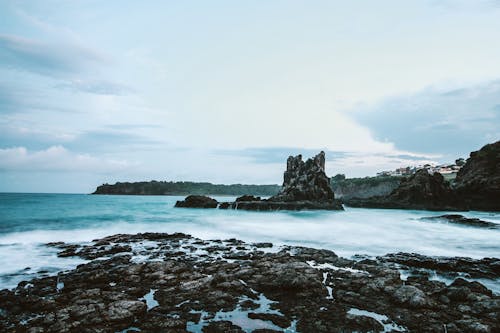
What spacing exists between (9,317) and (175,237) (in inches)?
653

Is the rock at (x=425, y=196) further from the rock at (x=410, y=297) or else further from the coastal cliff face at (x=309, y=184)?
the rock at (x=410, y=297)

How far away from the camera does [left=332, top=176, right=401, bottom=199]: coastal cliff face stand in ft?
369

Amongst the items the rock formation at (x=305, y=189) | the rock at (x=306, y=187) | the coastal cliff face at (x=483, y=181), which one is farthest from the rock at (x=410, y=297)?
the coastal cliff face at (x=483, y=181)

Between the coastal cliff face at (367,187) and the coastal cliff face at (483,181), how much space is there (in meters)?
49.5

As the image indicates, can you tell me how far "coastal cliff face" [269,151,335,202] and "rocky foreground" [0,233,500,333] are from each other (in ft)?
169

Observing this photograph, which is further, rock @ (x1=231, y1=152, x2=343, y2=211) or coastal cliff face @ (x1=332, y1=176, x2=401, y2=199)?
coastal cliff face @ (x1=332, y1=176, x2=401, y2=199)

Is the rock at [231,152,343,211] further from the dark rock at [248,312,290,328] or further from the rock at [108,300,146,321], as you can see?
the dark rock at [248,312,290,328]

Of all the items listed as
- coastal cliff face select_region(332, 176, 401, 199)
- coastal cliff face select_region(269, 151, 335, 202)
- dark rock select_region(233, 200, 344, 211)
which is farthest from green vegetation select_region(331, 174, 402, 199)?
dark rock select_region(233, 200, 344, 211)

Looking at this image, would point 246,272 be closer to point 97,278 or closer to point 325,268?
point 325,268

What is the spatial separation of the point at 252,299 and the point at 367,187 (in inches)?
4834

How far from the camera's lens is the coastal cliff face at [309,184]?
66312 mm

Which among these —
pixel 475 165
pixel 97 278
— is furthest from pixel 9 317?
pixel 475 165

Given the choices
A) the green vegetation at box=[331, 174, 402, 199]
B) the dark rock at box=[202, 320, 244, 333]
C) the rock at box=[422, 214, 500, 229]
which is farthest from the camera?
the green vegetation at box=[331, 174, 402, 199]

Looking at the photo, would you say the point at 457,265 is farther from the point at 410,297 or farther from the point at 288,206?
the point at 288,206
